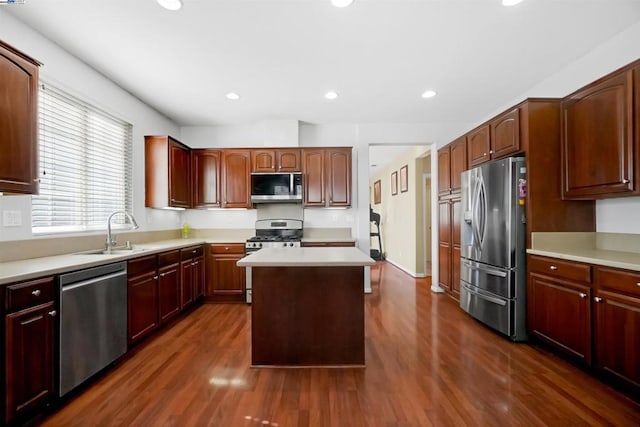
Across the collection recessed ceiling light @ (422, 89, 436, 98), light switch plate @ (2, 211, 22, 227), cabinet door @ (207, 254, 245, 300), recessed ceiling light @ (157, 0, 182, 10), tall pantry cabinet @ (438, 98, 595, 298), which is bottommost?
cabinet door @ (207, 254, 245, 300)

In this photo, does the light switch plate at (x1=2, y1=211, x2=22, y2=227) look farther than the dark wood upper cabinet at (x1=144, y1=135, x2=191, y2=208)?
No

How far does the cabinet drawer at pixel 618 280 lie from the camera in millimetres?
1853

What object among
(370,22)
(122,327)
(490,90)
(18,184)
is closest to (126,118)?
(18,184)

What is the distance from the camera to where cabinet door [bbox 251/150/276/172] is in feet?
14.5

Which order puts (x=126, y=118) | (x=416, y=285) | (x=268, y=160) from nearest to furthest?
(x=126, y=118)
(x=268, y=160)
(x=416, y=285)

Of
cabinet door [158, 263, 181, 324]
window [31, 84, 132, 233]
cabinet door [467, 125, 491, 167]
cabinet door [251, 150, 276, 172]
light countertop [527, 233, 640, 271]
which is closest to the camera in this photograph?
light countertop [527, 233, 640, 271]

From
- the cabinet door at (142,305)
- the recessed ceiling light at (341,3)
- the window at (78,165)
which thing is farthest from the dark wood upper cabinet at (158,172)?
the recessed ceiling light at (341,3)

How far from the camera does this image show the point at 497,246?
9.63ft

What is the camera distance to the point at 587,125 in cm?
247

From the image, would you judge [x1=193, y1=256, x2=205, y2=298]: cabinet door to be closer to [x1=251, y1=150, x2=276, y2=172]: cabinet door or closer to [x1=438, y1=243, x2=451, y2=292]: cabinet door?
[x1=251, y1=150, x2=276, y2=172]: cabinet door

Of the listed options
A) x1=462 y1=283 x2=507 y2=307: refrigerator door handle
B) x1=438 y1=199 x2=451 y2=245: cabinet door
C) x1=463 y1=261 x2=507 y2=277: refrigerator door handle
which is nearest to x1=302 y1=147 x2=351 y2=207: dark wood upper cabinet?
x1=438 y1=199 x2=451 y2=245: cabinet door

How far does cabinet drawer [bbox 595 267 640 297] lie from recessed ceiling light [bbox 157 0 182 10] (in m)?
3.51

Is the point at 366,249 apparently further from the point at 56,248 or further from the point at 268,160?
the point at 56,248

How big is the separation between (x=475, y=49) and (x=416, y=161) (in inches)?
125
